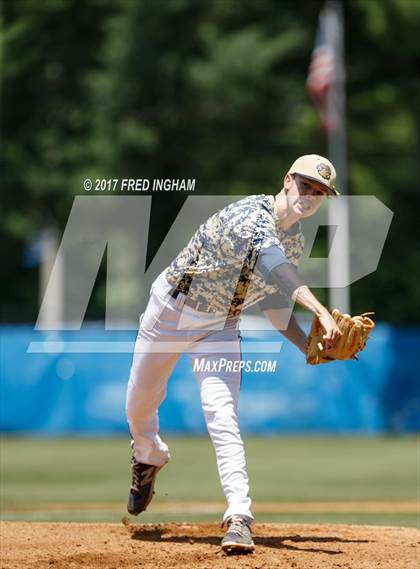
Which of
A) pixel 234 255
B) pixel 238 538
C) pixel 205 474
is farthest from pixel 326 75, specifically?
pixel 238 538

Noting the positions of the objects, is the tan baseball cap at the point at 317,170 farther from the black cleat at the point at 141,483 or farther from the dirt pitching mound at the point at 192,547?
the black cleat at the point at 141,483

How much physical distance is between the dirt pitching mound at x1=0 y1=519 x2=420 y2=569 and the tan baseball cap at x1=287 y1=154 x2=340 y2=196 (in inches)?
88.1

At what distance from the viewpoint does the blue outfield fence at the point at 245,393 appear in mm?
21391

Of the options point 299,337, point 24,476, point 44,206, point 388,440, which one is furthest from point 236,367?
point 44,206

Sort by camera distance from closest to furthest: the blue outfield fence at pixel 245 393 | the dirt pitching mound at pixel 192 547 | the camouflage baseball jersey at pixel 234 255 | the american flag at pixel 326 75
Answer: the dirt pitching mound at pixel 192 547 → the camouflage baseball jersey at pixel 234 255 → the blue outfield fence at pixel 245 393 → the american flag at pixel 326 75

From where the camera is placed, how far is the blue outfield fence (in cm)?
2139

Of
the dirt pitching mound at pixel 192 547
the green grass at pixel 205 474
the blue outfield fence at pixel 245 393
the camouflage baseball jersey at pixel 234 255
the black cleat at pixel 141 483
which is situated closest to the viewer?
the dirt pitching mound at pixel 192 547

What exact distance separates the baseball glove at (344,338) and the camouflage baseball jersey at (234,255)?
1.39 feet

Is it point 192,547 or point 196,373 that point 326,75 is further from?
point 192,547

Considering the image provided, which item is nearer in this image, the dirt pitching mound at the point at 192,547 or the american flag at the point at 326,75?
the dirt pitching mound at the point at 192,547

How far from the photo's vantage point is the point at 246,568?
260 inches

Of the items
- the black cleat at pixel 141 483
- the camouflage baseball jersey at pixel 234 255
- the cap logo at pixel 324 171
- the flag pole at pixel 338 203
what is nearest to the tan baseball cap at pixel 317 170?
the cap logo at pixel 324 171

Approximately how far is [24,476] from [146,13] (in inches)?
720

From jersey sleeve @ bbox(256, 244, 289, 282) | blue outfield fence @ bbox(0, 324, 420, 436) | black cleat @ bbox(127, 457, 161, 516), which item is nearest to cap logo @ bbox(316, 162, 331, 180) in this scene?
jersey sleeve @ bbox(256, 244, 289, 282)
